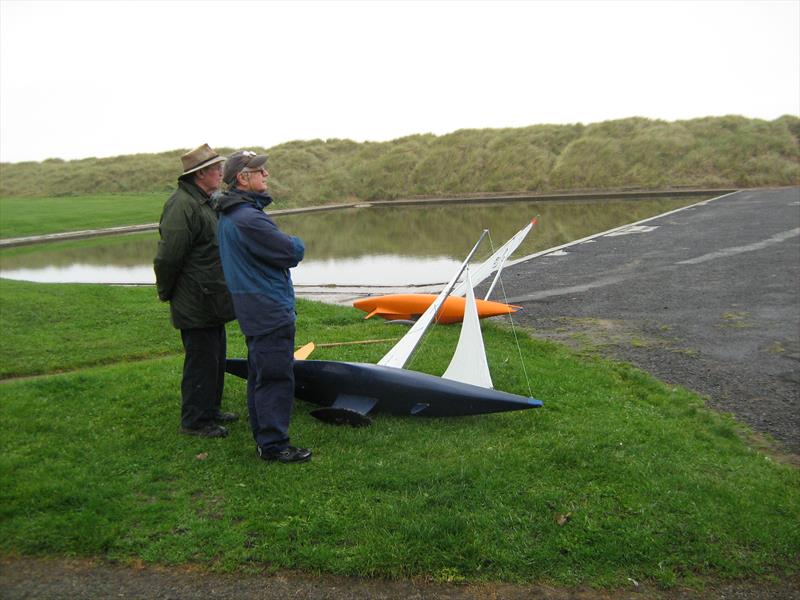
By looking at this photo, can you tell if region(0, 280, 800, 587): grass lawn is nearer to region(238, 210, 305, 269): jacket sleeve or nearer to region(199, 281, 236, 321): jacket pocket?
region(199, 281, 236, 321): jacket pocket

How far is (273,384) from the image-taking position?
571 centimetres

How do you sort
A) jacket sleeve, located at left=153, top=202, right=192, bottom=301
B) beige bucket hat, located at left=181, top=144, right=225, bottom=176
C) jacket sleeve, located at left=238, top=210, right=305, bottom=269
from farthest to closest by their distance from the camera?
beige bucket hat, located at left=181, top=144, right=225, bottom=176 < jacket sleeve, located at left=153, top=202, right=192, bottom=301 < jacket sleeve, located at left=238, top=210, right=305, bottom=269

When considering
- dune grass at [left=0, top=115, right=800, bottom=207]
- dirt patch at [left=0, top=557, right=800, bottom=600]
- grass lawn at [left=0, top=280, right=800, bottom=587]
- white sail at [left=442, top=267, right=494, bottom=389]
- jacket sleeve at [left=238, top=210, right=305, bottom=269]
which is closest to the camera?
dirt patch at [left=0, top=557, right=800, bottom=600]

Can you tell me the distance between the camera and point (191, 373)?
6.37m

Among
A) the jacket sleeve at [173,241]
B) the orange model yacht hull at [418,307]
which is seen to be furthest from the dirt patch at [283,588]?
the orange model yacht hull at [418,307]

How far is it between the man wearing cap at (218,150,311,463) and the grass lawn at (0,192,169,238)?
2953cm

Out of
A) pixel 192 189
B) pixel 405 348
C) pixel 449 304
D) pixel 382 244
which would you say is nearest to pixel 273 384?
pixel 192 189

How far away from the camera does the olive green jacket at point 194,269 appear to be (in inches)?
239

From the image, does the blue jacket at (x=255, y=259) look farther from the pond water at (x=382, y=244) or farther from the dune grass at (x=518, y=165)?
the dune grass at (x=518, y=165)

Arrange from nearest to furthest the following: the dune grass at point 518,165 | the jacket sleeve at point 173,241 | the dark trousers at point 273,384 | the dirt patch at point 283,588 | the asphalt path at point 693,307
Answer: the dirt patch at point 283,588, the dark trousers at point 273,384, the jacket sleeve at point 173,241, the asphalt path at point 693,307, the dune grass at point 518,165

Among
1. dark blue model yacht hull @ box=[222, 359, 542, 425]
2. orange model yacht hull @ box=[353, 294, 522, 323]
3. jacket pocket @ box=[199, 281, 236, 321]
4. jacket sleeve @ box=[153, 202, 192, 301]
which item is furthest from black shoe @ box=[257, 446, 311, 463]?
orange model yacht hull @ box=[353, 294, 522, 323]

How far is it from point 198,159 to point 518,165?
5157 centimetres

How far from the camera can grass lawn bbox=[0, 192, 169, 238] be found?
107ft

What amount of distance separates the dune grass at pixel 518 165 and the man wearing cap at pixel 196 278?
45.5 meters
